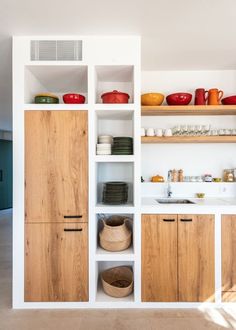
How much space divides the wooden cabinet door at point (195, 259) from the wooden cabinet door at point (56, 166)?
3.23 feet

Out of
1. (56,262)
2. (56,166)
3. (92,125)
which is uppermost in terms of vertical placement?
(92,125)

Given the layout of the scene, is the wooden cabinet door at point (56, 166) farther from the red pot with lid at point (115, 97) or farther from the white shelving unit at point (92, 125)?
the red pot with lid at point (115, 97)

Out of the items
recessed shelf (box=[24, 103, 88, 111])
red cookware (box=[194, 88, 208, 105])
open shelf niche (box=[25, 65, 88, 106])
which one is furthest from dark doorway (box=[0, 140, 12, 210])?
red cookware (box=[194, 88, 208, 105])

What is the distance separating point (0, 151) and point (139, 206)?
679 cm

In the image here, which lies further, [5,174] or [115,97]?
[5,174]

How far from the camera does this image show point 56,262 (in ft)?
7.25

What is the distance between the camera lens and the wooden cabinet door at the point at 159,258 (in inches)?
87.4

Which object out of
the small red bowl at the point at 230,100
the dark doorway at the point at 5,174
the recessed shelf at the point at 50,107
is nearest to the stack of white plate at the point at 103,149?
the recessed shelf at the point at 50,107

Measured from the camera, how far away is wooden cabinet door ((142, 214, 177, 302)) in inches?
87.4

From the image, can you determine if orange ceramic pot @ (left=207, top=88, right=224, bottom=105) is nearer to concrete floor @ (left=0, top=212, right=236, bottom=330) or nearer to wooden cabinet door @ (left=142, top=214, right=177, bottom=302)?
wooden cabinet door @ (left=142, top=214, right=177, bottom=302)

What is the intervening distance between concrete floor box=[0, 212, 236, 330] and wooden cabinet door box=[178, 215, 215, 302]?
0.15 m

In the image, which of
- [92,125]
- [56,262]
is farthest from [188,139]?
[56,262]

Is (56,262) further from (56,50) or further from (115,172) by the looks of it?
(56,50)

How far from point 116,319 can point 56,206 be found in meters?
1.14
